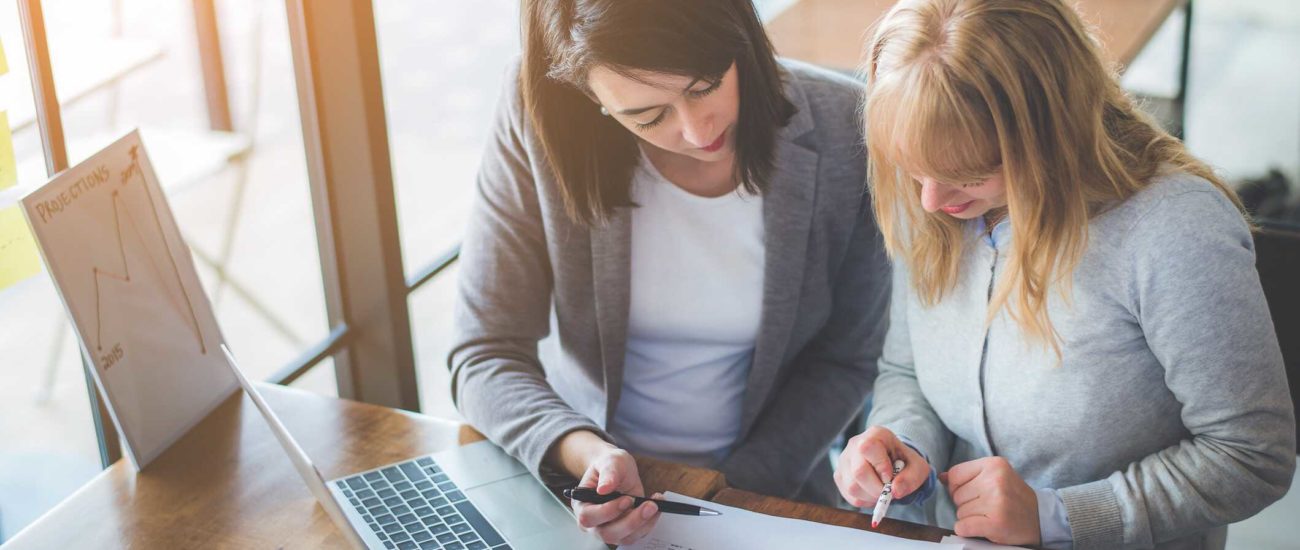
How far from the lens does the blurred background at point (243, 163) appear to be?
1497 millimetres

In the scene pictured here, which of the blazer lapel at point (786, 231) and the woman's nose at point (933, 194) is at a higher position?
the woman's nose at point (933, 194)

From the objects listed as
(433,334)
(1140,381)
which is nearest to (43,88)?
(1140,381)

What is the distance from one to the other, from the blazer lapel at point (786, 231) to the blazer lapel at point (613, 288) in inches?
7.3

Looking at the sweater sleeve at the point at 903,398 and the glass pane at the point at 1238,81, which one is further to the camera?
the glass pane at the point at 1238,81

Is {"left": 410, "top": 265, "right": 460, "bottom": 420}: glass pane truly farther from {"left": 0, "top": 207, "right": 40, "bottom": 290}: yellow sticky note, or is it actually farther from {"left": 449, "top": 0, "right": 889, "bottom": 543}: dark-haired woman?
{"left": 0, "top": 207, "right": 40, "bottom": 290}: yellow sticky note

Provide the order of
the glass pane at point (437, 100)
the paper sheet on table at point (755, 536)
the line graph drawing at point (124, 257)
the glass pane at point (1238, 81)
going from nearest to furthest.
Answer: the paper sheet on table at point (755, 536), the line graph drawing at point (124, 257), the glass pane at point (437, 100), the glass pane at point (1238, 81)

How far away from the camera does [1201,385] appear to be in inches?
44.8

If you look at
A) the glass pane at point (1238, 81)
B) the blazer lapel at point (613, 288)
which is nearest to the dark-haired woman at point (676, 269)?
the blazer lapel at point (613, 288)

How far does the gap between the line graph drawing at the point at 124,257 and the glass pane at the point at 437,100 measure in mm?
878

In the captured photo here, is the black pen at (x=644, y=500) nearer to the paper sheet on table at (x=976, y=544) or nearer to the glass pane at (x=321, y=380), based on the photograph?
the paper sheet on table at (x=976, y=544)

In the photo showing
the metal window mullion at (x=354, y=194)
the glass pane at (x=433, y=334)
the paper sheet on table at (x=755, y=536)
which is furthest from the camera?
the glass pane at (x=433, y=334)

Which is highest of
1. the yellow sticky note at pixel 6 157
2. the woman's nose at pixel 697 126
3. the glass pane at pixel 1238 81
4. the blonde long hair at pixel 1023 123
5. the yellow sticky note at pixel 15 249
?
the blonde long hair at pixel 1023 123

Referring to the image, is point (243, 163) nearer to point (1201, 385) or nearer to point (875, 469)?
point (875, 469)

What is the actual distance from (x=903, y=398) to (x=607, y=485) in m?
0.42
